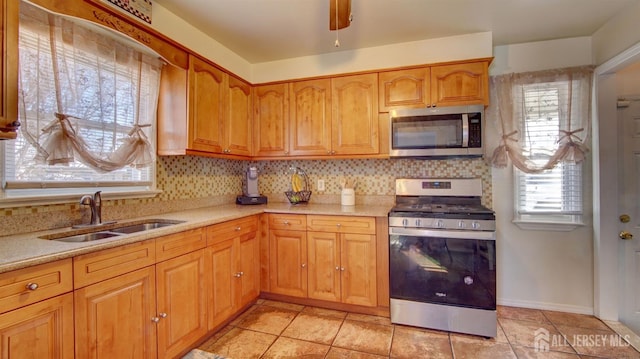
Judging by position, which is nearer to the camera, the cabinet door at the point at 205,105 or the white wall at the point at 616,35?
Answer: the white wall at the point at 616,35

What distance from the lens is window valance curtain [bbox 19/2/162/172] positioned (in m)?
1.42

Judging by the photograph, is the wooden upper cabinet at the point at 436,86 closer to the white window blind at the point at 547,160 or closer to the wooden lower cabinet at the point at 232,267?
the white window blind at the point at 547,160

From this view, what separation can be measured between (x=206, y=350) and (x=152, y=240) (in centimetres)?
92

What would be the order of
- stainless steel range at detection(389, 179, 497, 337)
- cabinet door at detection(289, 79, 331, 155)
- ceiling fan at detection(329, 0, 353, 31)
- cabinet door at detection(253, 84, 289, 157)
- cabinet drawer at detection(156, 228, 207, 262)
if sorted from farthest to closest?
cabinet door at detection(253, 84, 289, 157) < cabinet door at detection(289, 79, 331, 155) < stainless steel range at detection(389, 179, 497, 337) < cabinet drawer at detection(156, 228, 207, 262) < ceiling fan at detection(329, 0, 353, 31)

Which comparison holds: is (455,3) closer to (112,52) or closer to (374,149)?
(374,149)

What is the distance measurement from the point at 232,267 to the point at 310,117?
5.19 feet

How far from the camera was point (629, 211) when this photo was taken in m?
2.28

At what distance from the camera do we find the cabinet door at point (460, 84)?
2.40 meters

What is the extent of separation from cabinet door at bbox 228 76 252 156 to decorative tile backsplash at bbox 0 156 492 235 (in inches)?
13.1

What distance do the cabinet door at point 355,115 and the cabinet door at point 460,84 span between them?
20.9 inches

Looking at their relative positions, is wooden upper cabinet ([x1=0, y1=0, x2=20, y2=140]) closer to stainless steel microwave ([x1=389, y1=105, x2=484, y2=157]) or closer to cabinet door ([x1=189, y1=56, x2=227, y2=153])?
cabinet door ([x1=189, y1=56, x2=227, y2=153])

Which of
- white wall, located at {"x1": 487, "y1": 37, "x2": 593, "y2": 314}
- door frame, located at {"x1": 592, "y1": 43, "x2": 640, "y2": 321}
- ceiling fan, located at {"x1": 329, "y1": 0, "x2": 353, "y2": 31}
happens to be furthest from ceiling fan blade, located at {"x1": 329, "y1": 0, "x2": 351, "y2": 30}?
door frame, located at {"x1": 592, "y1": 43, "x2": 640, "y2": 321}

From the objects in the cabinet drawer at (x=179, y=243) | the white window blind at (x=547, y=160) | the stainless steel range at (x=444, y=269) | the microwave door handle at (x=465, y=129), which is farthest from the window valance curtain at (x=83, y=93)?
the white window blind at (x=547, y=160)

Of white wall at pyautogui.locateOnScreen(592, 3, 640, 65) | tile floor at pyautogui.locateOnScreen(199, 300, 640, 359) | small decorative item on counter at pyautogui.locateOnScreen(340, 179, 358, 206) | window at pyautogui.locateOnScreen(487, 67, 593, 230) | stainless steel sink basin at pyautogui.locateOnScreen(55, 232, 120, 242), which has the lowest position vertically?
tile floor at pyautogui.locateOnScreen(199, 300, 640, 359)
